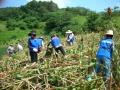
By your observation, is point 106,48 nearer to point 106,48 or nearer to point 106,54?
point 106,48

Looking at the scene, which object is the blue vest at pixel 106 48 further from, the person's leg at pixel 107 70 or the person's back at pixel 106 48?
the person's leg at pixel 107 70

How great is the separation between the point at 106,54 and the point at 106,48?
0.60 ft

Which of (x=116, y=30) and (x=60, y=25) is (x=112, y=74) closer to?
(x=116, y=30)

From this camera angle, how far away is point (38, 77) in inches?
377

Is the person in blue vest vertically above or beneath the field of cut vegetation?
above

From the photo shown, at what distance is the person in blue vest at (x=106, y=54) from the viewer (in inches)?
353

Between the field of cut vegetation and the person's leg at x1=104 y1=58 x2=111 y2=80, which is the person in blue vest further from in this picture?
the field of cut vegetation

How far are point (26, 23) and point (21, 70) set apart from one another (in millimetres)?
67988

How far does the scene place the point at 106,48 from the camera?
31.8 feet

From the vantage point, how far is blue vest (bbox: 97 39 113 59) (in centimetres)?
942

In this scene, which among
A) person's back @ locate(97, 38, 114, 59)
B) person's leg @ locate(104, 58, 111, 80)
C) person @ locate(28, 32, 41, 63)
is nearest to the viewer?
person's leg @ locate(104, 58, 111, 80)

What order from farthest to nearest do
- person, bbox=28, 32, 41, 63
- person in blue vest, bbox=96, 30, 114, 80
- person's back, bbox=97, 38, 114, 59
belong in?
person, bbox=28, 32, 41, 63, person's back, bbox=97, 38, 114, 59, person in blue vest, bbox=96, 30, 114, 80

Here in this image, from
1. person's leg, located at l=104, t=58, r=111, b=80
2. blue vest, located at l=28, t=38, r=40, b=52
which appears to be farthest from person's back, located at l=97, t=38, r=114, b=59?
blue vest, located at l=28, t=38, r=40, b=52

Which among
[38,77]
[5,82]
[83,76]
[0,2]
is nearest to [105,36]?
[83,76]
